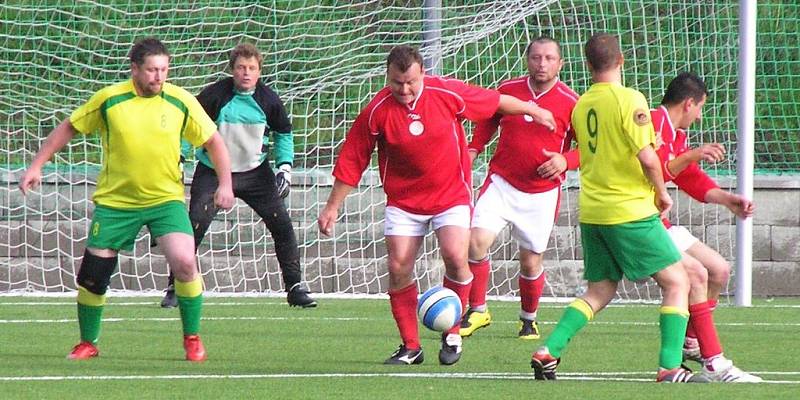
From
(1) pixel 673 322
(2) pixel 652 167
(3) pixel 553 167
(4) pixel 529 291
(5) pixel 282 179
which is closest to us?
(2) pixel 652 167

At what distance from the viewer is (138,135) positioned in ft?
28.1

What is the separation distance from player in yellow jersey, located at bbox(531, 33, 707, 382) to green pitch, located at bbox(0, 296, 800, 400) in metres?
0.22

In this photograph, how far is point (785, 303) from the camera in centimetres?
1333

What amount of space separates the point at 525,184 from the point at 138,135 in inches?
110

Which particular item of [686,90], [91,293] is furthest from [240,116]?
[686,90]

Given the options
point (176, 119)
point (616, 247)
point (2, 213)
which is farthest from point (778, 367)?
point (2, 213)

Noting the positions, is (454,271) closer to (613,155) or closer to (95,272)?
(613,155)

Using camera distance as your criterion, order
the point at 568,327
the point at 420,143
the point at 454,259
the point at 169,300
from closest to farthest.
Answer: the point at 568,327, the point at 420,143, the point at 454,259, the point at 169,300

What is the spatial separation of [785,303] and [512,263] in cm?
254

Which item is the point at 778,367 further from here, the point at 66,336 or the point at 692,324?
the point at 66,336

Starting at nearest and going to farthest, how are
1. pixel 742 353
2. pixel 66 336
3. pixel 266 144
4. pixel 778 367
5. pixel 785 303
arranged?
1. pixel 778 367
2. pixel 742 353
3. pixel 66 336
4. pixel 266 144
5. pixel 785 303

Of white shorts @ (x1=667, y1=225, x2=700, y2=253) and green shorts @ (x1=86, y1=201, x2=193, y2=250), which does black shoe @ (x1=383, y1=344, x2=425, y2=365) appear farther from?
white shorts @ (x1=667, y1=225, x2=700, y2=253)

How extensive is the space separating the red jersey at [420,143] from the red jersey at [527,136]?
1.35 metres

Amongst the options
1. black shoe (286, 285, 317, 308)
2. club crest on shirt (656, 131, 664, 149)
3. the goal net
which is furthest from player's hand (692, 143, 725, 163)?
the goal net
